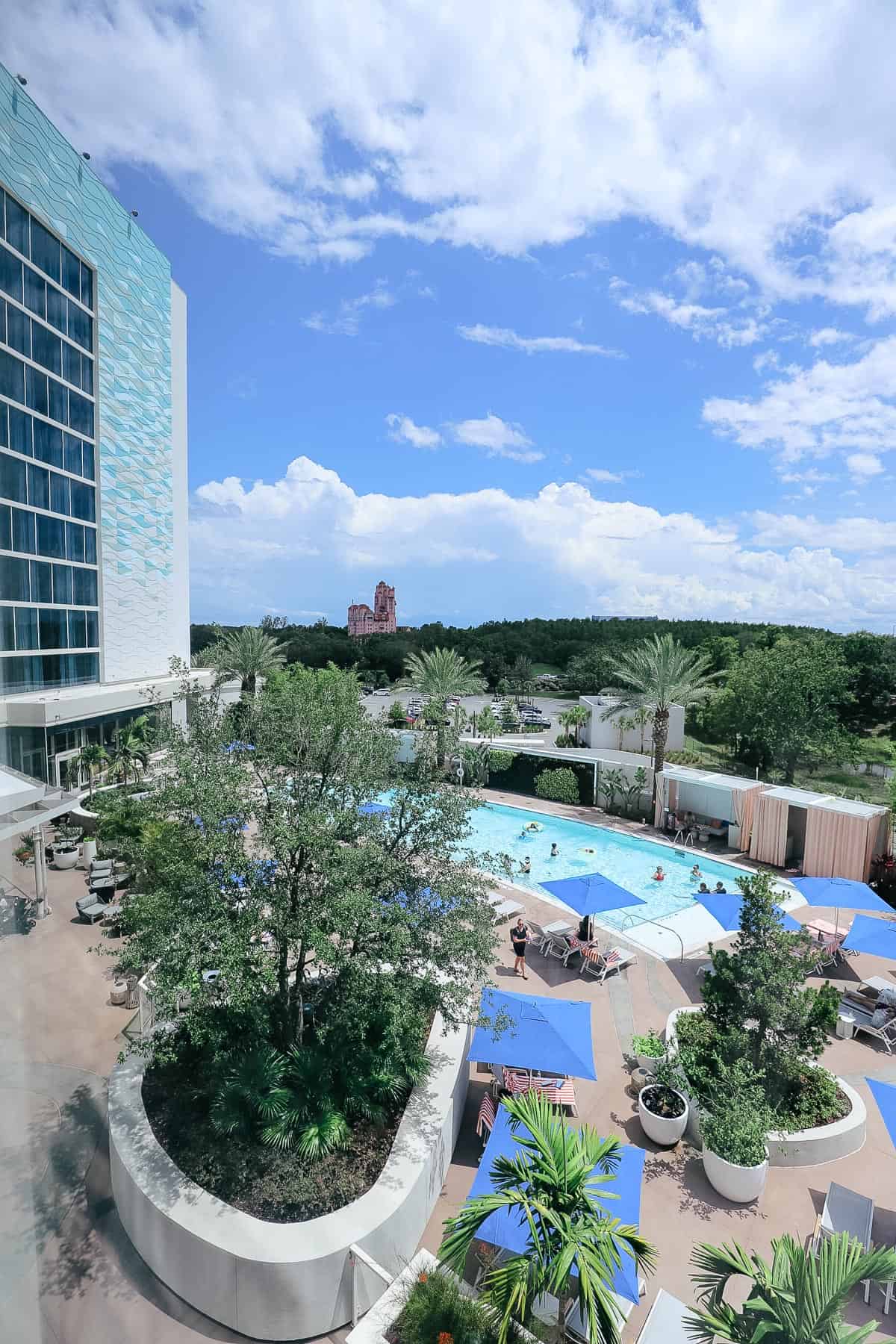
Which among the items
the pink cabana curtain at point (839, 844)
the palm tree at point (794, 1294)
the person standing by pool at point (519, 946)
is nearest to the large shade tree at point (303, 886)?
the palm tree at point (794, 1294)

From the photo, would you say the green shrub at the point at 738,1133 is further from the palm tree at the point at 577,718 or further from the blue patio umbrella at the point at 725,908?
the palm tree at the point at 577,718

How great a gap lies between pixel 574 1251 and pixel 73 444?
26819mm

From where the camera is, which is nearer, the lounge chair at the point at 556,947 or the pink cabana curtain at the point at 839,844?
the lounge chair at the point at 556,947

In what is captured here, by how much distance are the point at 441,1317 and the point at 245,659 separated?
99.7 feet

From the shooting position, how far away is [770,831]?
59.1 ft

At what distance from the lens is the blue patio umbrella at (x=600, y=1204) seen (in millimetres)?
5746

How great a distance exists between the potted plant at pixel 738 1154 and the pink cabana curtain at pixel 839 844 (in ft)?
34.5

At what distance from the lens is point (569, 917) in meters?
14.6

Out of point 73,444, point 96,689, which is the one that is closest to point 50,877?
point 96,689

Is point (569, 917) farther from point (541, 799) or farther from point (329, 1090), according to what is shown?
point (541, 799)

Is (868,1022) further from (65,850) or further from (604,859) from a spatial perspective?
(65,850)

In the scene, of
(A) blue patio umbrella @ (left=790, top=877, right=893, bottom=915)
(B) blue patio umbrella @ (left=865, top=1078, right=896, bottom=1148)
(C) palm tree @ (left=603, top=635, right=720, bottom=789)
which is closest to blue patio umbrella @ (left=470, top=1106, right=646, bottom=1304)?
(B) blue patio umbrella @ (left=865, top=1078, right=896, bottom=1148)

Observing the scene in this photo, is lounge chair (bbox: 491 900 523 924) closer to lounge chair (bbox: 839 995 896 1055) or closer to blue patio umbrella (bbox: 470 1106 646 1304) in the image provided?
lounge chair (bbox: 839 995 896 1055)

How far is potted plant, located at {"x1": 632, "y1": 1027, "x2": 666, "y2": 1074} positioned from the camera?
9.12 m
